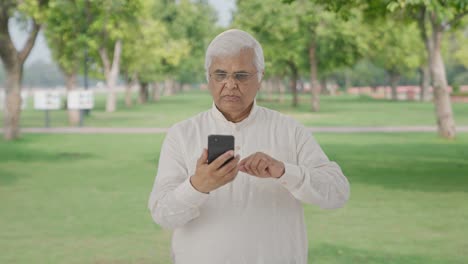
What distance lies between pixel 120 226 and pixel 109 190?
136 inches

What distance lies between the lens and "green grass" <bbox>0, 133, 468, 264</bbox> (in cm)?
837

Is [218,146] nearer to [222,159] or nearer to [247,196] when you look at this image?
[222,159]

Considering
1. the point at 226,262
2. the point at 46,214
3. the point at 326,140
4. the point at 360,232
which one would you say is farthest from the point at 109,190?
the point at 326,140

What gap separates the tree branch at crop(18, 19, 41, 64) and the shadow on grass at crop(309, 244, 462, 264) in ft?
60.4

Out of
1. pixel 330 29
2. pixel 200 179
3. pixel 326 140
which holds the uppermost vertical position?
pixel 330 29

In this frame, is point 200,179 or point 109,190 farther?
point 109,190

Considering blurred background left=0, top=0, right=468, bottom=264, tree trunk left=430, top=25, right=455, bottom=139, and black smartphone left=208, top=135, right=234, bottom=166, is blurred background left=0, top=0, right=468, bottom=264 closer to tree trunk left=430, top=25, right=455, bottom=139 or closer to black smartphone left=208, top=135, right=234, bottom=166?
tree trunk left=430, top=25, right=455, bottom=139

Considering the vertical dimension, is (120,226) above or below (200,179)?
below

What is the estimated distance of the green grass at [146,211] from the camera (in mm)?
8367

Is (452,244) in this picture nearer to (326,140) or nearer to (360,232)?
(360,232)

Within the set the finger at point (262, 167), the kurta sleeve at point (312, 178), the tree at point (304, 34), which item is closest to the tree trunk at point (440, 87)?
the tree at point (304, 34)

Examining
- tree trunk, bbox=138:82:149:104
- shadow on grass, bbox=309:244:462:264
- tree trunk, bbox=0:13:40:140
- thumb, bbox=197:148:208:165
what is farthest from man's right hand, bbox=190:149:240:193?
tree trunk, bbox=138:82:149:104

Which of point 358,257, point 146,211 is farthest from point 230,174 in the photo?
point 146,211

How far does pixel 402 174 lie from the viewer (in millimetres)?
15312
